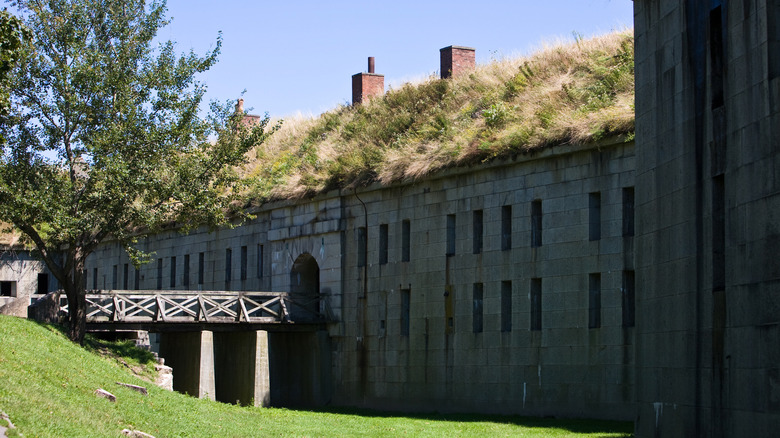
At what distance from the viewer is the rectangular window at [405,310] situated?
36.6 m

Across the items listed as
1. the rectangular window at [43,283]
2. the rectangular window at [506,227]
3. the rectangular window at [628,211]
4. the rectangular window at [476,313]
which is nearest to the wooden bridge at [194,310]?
the rectangular window at [476,313]

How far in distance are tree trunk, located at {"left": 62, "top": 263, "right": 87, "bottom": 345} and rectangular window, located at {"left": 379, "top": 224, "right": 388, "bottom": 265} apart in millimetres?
9678

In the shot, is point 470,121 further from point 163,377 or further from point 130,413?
point 130,413

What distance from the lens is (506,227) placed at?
109 ft

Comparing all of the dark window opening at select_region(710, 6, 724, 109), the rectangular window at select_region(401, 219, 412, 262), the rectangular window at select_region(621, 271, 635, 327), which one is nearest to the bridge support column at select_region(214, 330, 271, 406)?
the rectangular window at select_region(401, 219, 412, 262)

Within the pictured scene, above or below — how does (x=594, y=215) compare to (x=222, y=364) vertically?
above

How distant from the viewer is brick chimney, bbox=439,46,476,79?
46.4m

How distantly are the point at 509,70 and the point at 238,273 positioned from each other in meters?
12.9

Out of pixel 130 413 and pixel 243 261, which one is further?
pixel 243 261

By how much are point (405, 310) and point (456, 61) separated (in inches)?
540

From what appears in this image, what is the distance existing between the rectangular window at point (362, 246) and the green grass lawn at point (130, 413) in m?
5.25

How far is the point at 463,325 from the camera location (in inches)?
1336

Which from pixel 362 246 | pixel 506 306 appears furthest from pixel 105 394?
pixel 362 246

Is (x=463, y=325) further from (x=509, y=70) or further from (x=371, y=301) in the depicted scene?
(x=509, y=70)
